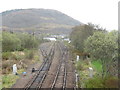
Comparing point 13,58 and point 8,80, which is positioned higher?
point 13,58

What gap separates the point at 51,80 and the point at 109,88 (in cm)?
802

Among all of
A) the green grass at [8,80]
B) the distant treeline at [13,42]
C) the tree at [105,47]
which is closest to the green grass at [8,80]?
the green grass at [8,80]

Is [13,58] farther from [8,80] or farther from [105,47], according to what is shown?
[105,47]

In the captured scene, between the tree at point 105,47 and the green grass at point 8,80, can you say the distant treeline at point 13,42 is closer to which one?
the green grass at point 8,80

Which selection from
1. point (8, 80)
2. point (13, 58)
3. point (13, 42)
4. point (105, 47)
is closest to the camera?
point (105, 47)

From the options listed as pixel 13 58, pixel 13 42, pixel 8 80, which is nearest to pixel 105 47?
pixel 8 80

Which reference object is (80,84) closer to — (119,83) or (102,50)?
(102,50)

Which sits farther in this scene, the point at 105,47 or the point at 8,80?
the point at 8,80

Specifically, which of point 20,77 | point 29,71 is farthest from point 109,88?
point 29,71

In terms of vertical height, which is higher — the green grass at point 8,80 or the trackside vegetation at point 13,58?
the trackside vegetation at point 13,58

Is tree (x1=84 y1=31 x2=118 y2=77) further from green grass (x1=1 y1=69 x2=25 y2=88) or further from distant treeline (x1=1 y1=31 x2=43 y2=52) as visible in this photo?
distant treeline (x1=1 y1=31 x2=43 y2=52)

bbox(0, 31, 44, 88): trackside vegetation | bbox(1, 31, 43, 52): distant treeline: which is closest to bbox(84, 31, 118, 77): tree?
bbox(0, 31, 44, 88): trackside vegetation

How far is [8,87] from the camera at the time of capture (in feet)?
63.9

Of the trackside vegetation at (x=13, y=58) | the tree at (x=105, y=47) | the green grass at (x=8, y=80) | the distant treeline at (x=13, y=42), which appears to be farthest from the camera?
the distant treeline at (x=13, y=42)
